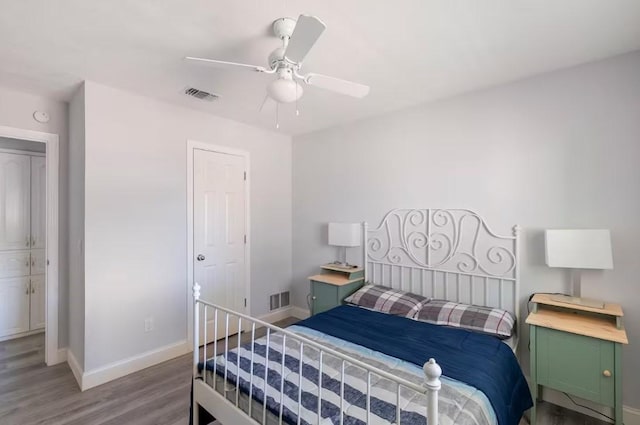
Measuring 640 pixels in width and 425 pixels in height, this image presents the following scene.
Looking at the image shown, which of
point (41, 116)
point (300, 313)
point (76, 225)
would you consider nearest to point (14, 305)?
point (76, 225)

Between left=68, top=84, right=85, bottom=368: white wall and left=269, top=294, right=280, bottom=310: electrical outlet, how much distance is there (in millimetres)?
1993

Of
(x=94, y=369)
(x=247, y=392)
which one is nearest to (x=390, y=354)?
(x=247, y=392)

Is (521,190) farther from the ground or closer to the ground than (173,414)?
farther from the ground

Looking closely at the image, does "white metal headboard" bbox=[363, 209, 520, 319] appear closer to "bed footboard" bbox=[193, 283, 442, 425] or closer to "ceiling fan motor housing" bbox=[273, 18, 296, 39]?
"bed footboard" bbox=[193, 283, 442, 425]

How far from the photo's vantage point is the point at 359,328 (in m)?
2.35

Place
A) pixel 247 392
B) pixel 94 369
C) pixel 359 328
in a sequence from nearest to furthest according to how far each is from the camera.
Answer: pixel 247 392 → pixel 359 328 → pixel 94 369

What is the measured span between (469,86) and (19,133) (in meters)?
3.92

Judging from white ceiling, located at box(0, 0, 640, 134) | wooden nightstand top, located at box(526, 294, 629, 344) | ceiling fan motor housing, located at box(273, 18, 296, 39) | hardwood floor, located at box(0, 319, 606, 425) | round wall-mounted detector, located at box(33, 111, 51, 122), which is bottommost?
hardwood floor, located at box(0, 319, 606, 425)

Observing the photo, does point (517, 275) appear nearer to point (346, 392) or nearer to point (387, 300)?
point (387, 300)

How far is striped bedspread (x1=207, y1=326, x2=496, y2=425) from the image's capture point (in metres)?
1.35

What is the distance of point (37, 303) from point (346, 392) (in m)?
4.16

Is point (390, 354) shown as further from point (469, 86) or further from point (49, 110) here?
point (49, 110)

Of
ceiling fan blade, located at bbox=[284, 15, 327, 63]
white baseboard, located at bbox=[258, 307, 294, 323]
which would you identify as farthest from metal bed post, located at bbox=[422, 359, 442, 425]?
white baseboard, located at bbox=[258, 307, 294, 323]

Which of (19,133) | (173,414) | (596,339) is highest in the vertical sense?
(19,133)
